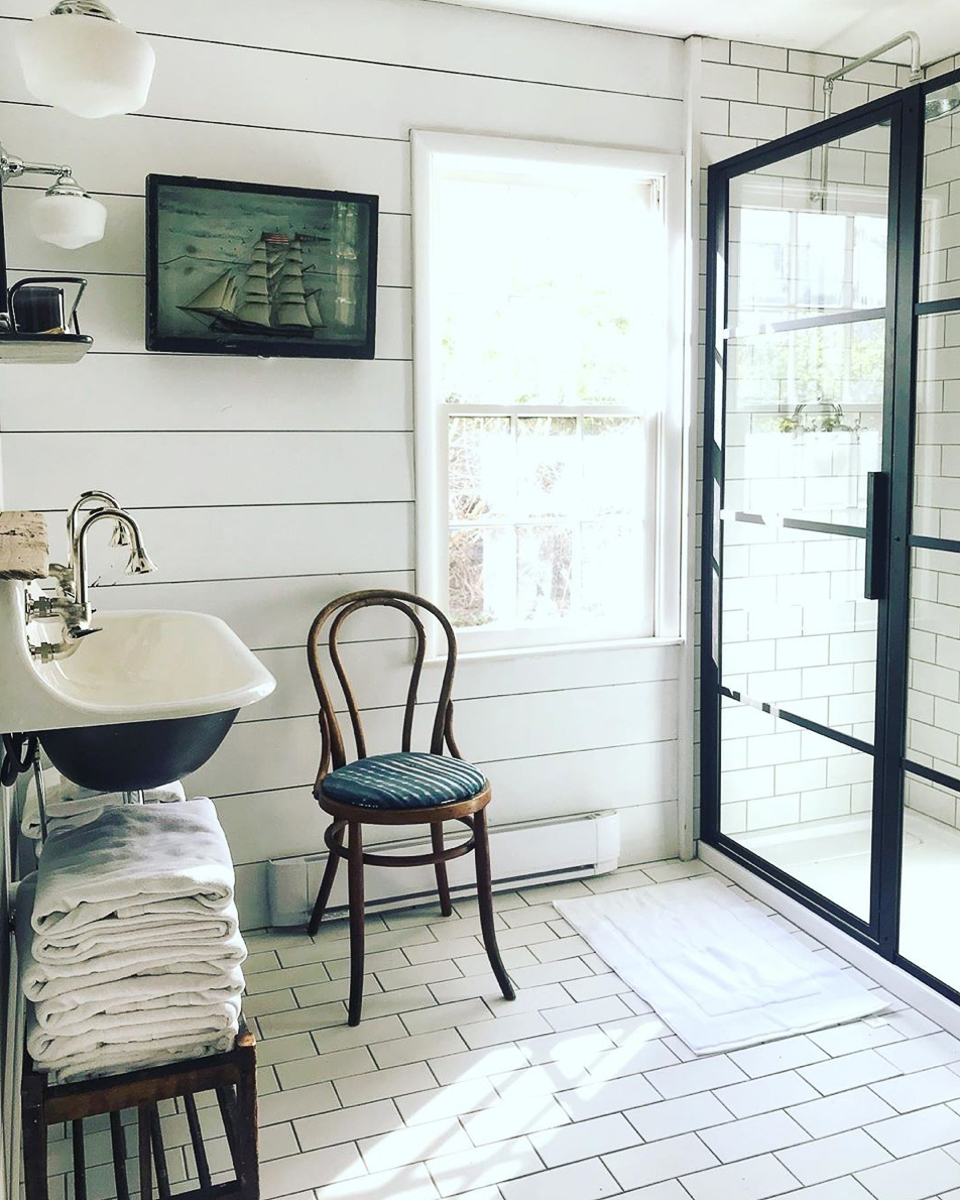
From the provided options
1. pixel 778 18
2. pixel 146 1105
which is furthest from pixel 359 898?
pixel 778 18

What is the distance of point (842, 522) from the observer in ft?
10.0

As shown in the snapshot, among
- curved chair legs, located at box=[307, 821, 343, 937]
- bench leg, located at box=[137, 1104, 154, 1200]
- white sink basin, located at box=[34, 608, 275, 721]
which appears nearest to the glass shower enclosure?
curved chair legs, located at box=[307, 821, 343, 937]

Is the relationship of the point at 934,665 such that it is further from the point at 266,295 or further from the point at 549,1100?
the point at 266,295

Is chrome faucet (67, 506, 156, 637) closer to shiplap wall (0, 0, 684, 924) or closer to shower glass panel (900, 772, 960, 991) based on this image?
shiplap wall (0, 0, 684, 924)

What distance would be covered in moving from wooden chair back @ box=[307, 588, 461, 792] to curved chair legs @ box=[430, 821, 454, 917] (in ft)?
0.75

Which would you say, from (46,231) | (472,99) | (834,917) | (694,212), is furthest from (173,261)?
(834,917)

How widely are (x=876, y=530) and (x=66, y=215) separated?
6.81 feet

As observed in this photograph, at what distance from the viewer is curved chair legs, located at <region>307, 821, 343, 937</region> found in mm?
3090

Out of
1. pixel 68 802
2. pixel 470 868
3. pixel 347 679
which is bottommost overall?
pixel 470 868

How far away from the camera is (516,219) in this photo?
11.1 ft

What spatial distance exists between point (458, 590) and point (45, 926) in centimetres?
182

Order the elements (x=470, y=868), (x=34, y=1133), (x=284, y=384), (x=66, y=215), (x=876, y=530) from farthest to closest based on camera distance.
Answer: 1. (x=470, y=868)
2. (x=284, y=384)
3. (x=876, y=530)
4. (x=66, y=215)
5. (x=34, y=1133)

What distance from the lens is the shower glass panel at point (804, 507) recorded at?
295 cm

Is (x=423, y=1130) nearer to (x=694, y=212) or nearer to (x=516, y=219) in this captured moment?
(x=516, y=219)
